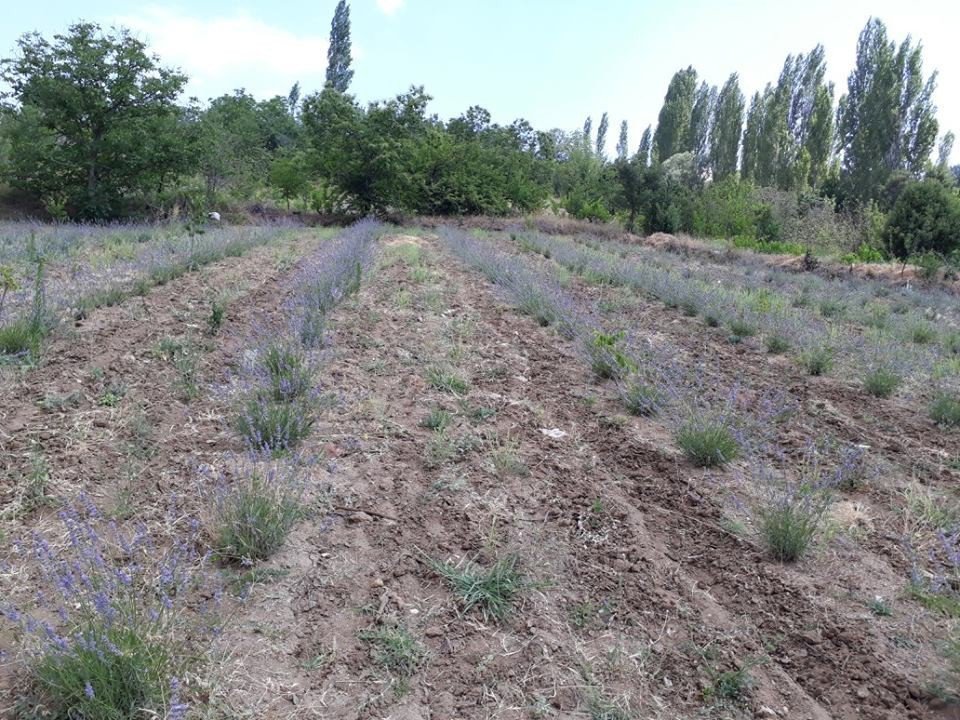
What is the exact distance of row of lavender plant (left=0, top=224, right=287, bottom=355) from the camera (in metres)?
4.77

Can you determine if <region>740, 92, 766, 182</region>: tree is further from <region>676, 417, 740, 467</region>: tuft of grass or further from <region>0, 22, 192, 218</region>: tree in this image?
<region>676, 417, 740, 467</region>: tuft of grass

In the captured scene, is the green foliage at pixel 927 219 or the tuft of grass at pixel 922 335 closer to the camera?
the tuft of grass at pixel 922 335

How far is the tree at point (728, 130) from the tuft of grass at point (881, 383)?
43.8 m

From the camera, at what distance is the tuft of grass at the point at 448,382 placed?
4.58 meters

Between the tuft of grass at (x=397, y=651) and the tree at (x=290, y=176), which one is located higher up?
the tree at (x=290, y=176)

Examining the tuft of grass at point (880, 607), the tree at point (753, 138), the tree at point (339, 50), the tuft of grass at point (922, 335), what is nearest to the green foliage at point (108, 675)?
the tuft of grass at point (880, 607)

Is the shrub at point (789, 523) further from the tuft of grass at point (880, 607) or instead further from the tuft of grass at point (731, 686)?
the tuft of grass at point (731, 686)

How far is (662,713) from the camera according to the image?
1911 millimetres

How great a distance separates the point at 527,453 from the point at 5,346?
3.86 m

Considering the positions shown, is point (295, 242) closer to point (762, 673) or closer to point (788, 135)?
point (762, 673)

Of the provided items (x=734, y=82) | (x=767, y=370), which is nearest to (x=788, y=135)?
(x=734, y=82)

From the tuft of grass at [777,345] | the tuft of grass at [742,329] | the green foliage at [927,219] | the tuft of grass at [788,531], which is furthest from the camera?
the green foliage at [927,219]

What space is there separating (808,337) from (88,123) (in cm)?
2516

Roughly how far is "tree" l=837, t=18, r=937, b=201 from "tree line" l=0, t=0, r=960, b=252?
0.07 metres
